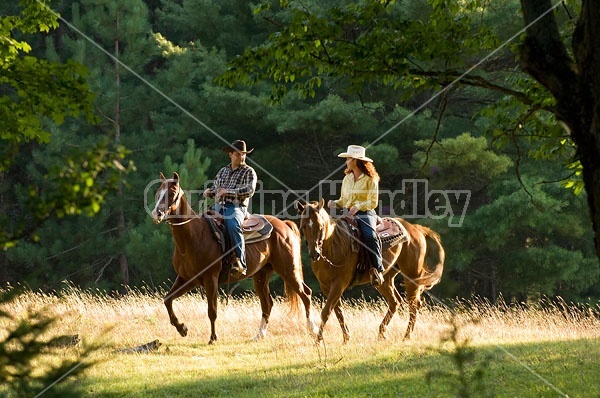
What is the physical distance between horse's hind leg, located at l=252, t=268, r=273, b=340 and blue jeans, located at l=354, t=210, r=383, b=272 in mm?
1815

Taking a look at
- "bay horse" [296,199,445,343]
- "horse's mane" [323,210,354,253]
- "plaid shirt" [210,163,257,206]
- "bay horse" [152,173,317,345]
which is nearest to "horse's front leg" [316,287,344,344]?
"bay horse" [296,199,445,343]

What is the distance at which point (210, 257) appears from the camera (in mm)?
10992

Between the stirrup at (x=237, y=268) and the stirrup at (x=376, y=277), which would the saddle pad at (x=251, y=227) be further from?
the stirrup at (x=376, y=277)

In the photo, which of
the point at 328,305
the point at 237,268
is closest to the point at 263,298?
the point at 237,268

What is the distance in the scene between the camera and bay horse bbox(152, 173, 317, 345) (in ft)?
34.3

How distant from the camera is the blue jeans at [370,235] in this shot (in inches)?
433

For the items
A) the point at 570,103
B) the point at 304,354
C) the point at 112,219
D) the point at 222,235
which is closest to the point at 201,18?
the point at 112,219

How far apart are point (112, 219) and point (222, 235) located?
17855 millimetres

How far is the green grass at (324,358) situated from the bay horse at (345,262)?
1.50 feet

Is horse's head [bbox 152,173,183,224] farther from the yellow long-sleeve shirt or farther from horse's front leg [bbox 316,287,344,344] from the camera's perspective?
horse's front leg [bbox 316,287,344,344]

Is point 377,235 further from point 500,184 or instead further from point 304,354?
point 500,184

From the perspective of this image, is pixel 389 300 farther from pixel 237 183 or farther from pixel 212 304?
pixel 237 183

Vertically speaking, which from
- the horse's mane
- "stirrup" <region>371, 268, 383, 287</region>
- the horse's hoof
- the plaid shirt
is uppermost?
the plaid shirt

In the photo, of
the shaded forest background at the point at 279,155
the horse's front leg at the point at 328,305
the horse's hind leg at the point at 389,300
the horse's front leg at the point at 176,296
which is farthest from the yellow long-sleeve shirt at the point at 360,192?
the shaded forest background at the point at 279,155
